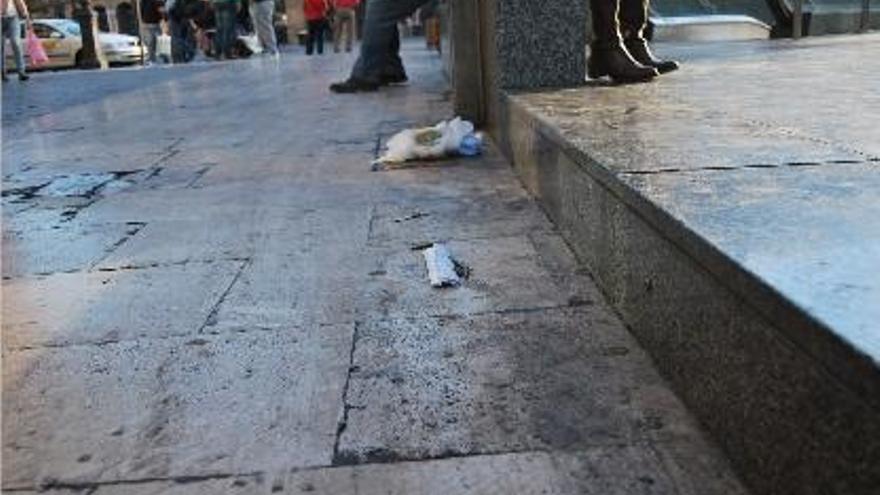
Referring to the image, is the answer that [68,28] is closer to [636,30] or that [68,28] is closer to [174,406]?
[636,30]

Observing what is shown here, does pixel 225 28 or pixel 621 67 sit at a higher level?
pixel 225 28

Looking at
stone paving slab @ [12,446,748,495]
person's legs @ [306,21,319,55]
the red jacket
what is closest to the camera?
stone paving slab @ [12,446,748,495]

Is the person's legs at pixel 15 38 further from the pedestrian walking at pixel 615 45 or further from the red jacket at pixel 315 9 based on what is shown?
the pedestrian walking at pixel 615 45

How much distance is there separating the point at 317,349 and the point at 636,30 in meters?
3.73

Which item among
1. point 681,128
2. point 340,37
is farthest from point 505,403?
point 340,37

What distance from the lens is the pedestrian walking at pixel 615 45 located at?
5094 mm

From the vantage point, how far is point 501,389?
2.26 metres

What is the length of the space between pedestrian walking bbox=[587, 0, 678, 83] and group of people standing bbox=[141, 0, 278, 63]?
13.9m

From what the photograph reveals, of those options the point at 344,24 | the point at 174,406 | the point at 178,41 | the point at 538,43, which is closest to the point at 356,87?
the point at 538,43

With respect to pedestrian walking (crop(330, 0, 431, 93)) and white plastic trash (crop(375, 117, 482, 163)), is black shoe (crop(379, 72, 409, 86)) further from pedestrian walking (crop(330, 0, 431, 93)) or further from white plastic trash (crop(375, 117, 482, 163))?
white plastic trash (crop(375, 117, 482, 163))

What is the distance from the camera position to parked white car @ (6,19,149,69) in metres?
24.1

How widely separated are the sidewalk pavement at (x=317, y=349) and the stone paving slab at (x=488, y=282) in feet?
0.03

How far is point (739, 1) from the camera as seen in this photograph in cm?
1408

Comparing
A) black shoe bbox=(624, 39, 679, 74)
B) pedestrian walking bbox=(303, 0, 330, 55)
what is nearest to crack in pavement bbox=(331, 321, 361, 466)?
black shoe bbox=(624, 39, 679, 74)
